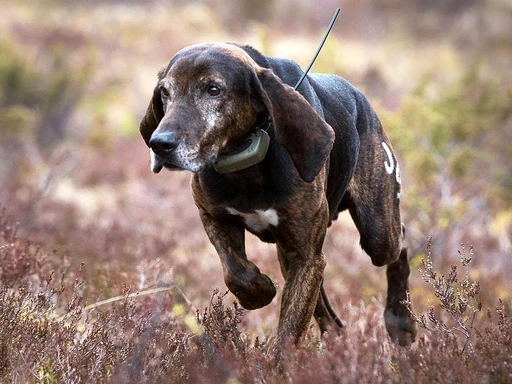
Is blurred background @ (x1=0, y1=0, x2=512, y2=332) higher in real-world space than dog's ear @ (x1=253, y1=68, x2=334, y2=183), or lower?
lower

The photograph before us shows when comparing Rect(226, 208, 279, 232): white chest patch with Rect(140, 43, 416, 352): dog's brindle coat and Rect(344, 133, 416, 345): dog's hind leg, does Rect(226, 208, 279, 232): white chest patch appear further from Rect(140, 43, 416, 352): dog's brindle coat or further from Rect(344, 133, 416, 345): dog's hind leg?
Rect(344, 133, 416, 345): dog's hind leg

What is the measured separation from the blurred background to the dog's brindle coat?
83 centimetres

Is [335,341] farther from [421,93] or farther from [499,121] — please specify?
[499,121]

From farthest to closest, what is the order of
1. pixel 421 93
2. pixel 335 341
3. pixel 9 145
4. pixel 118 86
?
pixel 118 86 → pixel 9 145 → pixel 421 93 → pixel 335 341

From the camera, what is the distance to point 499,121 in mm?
11625

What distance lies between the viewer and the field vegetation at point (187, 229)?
138 inches

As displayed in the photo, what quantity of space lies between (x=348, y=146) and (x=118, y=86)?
16744 mm

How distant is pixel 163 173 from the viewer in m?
14.3

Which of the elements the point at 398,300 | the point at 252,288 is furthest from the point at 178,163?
the point at 398,300

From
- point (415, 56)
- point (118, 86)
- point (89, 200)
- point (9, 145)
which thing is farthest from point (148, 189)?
point (415, 56)

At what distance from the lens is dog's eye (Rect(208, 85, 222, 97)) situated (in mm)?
3660

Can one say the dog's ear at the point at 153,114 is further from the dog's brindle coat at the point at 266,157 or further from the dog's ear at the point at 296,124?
the dog's ear at the point at 296,124

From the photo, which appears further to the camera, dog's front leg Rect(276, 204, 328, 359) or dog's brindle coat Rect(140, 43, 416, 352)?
dog's front leg Rect(276, 204, 328, 359)

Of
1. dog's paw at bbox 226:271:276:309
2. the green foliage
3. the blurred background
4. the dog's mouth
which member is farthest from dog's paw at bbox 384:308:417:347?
the green foliage
